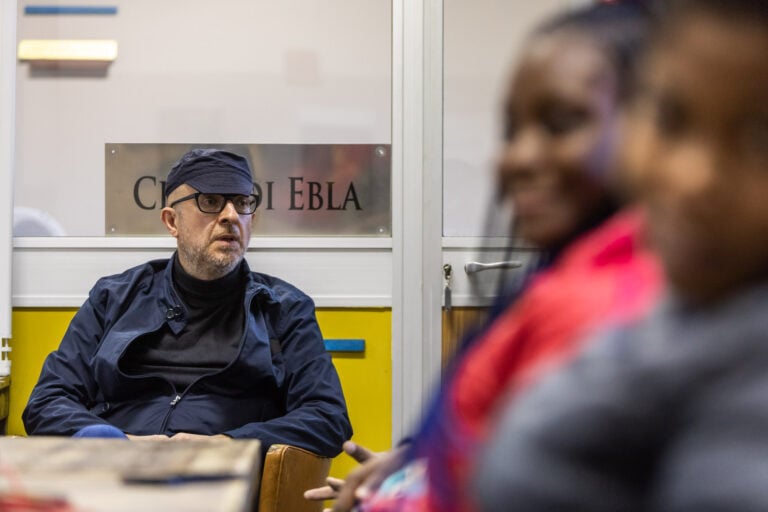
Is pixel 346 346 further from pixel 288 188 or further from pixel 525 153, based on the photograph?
pixel 525 153

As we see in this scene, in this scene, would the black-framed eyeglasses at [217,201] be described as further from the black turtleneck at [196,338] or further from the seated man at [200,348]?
the black turtleneck at [196,338]

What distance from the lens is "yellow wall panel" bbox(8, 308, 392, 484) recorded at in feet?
10.8

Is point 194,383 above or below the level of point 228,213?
below

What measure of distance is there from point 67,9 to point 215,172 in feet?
2.98

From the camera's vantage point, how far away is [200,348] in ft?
9.55

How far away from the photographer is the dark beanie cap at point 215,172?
3018 mm

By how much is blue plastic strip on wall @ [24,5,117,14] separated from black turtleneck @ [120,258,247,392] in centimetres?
104

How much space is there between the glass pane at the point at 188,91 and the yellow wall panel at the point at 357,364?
17.2 inches

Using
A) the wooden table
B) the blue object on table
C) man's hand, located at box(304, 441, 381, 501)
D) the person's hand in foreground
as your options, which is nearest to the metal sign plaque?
the blue object on table

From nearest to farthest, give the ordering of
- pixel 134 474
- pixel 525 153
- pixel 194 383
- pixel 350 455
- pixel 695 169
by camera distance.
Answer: pixel 695 169 < pixel 525 153 < pixel 134 474 < pixel 350 455 < pixel 194 383

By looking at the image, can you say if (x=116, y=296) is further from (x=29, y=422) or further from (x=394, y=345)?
(x=394, y=345)

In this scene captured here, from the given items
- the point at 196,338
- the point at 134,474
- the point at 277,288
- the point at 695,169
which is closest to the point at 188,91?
the point at 277,288

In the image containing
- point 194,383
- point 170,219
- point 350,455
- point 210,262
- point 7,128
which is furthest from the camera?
point 7,128

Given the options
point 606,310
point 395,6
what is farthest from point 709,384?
point 395,6
